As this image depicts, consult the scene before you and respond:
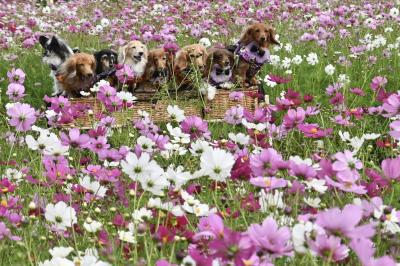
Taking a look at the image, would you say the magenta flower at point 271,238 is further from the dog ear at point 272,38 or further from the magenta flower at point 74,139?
the dog ear at point 272,38

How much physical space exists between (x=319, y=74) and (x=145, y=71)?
1376 mm

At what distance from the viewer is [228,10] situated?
22.6 ft

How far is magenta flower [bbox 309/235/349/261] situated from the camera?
2.89 feet

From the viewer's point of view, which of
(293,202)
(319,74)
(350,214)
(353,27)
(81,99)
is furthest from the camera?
(353,27)

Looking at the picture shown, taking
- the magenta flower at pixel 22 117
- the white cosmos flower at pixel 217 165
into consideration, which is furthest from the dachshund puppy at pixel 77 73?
the white cosmos flower at pixel 217 165

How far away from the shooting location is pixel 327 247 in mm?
884

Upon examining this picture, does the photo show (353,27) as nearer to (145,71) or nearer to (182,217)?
(145,71)

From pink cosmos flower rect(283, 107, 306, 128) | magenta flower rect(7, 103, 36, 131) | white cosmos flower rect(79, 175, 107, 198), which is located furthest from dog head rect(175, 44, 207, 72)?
white cosmos flower rect(79, 175, 107, 198)

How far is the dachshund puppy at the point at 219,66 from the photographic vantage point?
388 centimetres

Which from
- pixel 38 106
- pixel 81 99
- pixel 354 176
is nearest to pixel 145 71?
pixel 81 99

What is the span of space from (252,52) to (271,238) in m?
3.28

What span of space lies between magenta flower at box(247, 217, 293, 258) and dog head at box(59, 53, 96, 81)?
2.98 metres

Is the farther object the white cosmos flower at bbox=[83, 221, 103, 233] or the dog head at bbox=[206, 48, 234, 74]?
the dog head at bbox=[206, 48, 234, 74]

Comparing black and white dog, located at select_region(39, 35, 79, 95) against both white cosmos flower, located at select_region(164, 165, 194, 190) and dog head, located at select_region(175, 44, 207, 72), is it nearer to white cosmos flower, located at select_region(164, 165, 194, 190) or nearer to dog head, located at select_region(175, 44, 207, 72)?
dog head, located at select_region(175, 44, 207, 72)
